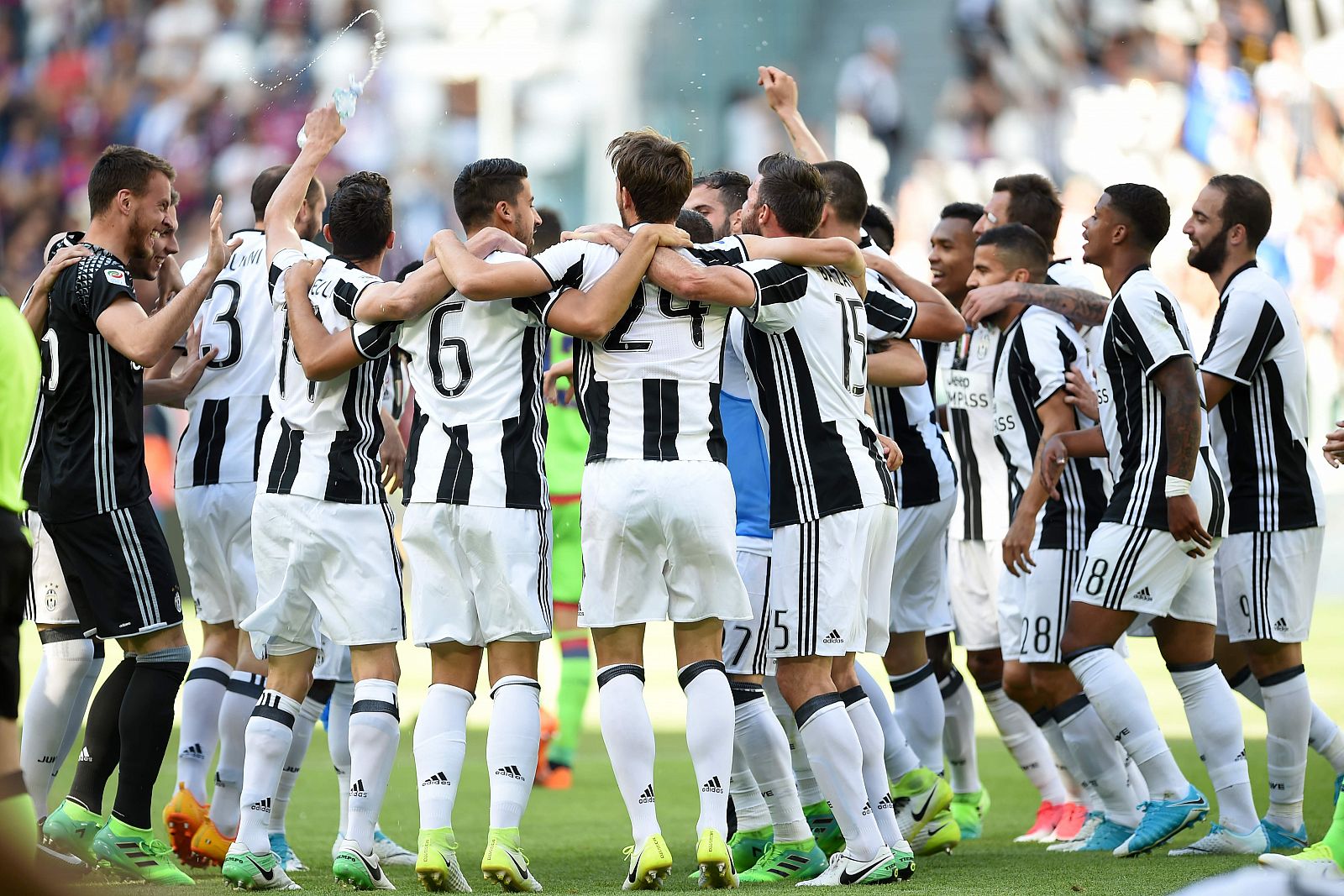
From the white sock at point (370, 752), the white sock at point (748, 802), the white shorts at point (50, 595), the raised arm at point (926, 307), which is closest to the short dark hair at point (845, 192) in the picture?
the raised arm at point (926, 307)

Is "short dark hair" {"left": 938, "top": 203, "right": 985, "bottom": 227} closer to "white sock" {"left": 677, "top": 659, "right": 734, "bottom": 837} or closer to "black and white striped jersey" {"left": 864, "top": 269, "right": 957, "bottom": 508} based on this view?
"black and white striped jersey" {"left": 864, "top": 269, "right": 957, "bottom": 508}

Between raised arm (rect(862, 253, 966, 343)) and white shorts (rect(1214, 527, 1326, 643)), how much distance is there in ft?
4.60

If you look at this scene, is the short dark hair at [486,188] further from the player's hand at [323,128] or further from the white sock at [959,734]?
the white sock at [959,734]

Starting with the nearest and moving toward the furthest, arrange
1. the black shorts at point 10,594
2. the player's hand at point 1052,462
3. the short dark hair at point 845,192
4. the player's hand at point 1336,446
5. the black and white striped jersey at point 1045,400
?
the black shorts at point 10,594 < the player's hand at point 1336,446 < the short dark hair at point 845,192 < the player's hand at point 1052,462 < the black and white striped jersey at point 1045,400

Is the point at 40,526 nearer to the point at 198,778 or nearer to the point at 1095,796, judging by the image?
the point at 198,778

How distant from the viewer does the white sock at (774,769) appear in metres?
5.35

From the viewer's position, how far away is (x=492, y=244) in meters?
5.26

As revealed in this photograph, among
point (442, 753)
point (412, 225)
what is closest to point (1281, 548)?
point (442, 753)

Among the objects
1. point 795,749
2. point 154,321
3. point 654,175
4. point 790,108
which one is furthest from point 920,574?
point 154,321

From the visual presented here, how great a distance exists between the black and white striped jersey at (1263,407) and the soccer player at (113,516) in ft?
12.5

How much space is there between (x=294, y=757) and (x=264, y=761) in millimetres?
924

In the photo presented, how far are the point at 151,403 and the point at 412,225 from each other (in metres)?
13.1

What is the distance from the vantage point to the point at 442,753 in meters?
5.04

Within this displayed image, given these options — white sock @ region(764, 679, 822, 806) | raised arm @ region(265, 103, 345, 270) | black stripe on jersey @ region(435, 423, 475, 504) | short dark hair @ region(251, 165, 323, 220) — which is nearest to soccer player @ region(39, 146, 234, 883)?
raised arm @ region(265, 103, 345, 270)
